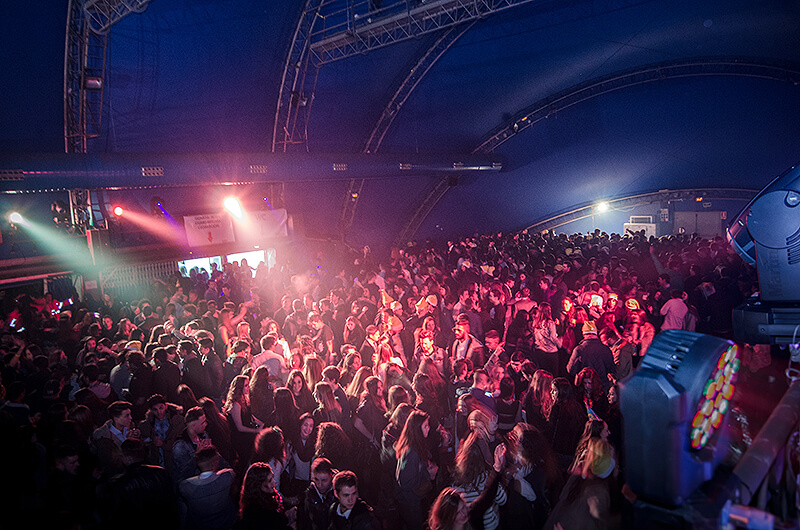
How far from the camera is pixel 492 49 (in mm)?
13359

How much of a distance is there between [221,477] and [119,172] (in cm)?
795

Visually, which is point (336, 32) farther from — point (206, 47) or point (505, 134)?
point (505, 134)

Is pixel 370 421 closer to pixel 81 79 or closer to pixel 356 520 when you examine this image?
pixel 356 520

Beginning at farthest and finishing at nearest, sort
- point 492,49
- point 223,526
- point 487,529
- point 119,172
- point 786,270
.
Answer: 1. point 492,49
2. point 119,172
3. point 223,526
4. point 487,529
5. point 786,270

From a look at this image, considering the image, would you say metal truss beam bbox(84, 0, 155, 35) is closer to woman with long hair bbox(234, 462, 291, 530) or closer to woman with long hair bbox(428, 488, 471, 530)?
woman with long hair bbox(234, 462, 291, 530)

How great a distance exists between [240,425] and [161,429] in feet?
2.44

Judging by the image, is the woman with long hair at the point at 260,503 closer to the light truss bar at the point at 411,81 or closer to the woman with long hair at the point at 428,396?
the woman with long hair at the point at 428,396

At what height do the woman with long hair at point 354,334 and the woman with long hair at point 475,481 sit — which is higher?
the woman with long hair at point 354,334

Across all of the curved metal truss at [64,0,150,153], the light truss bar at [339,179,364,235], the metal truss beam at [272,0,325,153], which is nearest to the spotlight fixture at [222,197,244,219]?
the metal truss beam at [272,0,325,153]

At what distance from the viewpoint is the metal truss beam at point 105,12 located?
9009mm

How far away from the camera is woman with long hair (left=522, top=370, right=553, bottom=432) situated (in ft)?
13.8

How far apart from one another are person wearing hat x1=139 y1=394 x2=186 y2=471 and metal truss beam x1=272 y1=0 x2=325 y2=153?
1001 centimetres

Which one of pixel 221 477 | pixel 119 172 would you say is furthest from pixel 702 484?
pixel 119 172

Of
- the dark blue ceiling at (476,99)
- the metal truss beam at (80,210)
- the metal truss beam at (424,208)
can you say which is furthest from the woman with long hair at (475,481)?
Result: the metal truss beam at (424,208)
